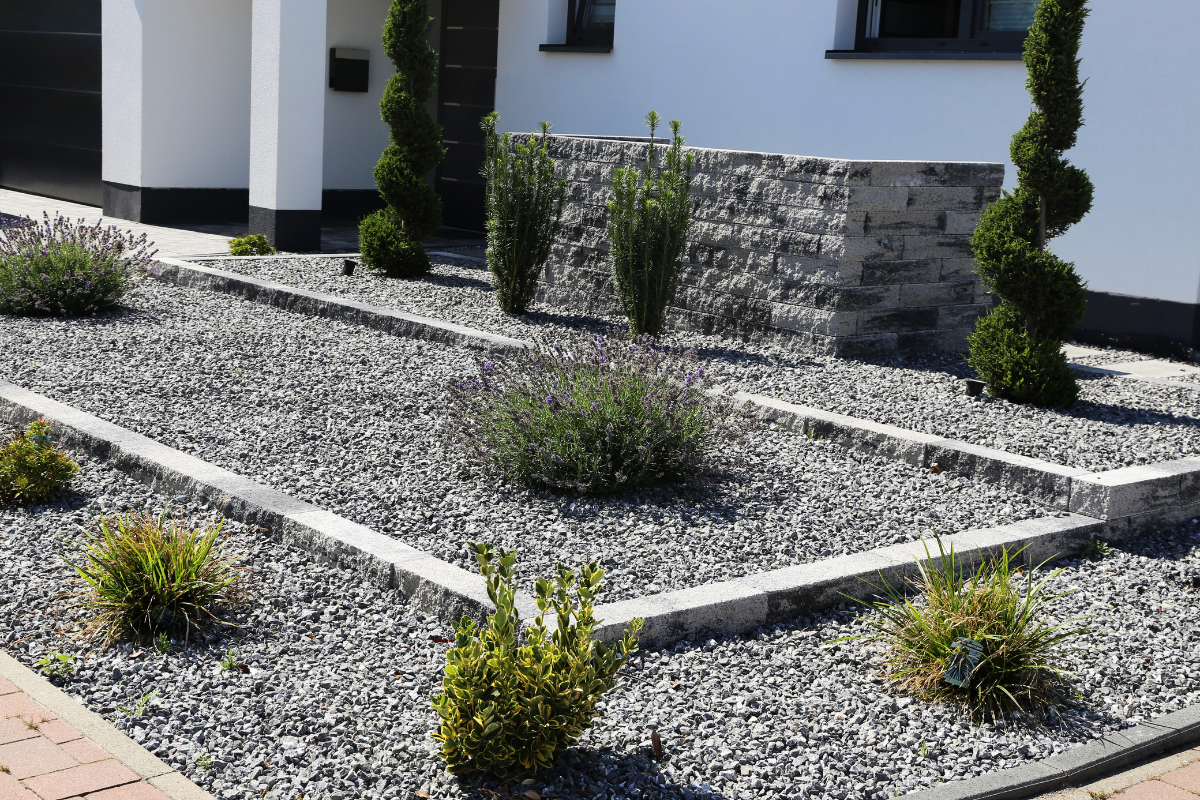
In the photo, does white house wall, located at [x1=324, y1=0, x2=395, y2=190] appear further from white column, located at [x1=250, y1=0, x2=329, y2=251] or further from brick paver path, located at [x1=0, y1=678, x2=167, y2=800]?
brick paver path, located at [x1=0, y1=678, x2=167, y2=800]

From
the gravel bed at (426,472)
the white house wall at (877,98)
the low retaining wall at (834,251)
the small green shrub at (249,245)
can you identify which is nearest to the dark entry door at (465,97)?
the white house wall at (877,98)

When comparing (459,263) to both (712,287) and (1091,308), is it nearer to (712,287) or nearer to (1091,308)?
(712,287)

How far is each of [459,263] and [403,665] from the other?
812 centimetres

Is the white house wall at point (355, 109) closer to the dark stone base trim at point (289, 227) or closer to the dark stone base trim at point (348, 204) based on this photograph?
the dark stone base trim at point (348, 204)

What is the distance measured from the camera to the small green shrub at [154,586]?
349 cm

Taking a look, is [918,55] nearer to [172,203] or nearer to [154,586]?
[154,586]

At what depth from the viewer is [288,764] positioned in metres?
2.85

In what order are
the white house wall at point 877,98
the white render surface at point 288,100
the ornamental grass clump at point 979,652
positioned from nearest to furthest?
1. the ornamental grass clump at point 979,652
2. the white house wall at point 877,98
3. the white render surface at point 288,100

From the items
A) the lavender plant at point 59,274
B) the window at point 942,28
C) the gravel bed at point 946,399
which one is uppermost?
the window at point 942,28

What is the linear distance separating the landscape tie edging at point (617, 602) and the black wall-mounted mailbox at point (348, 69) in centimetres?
1012

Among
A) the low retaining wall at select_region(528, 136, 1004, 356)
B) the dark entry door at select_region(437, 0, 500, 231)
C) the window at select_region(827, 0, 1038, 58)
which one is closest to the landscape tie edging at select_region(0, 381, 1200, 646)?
the low retaining wall at select_region(528, 136, 1004, 356)

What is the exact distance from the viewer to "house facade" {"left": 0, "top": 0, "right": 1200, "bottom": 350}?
8.59 meters

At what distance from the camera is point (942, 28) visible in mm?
9953

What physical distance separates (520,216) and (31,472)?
4.70 meters
